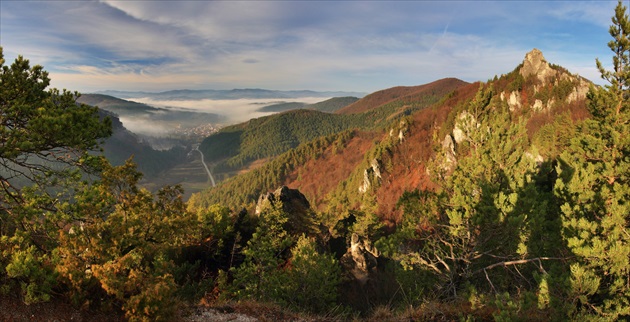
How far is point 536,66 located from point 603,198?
128 metres

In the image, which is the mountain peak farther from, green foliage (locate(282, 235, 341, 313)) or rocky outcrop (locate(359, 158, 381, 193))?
green foliage (locate(282, 235, 341, 313))

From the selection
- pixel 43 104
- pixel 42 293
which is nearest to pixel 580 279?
pixel 42 293

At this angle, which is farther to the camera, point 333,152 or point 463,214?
point 333,152

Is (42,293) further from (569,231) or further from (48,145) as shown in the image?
(569,231)

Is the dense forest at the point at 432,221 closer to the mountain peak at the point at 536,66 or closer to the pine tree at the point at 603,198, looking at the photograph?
the pine tree at the point at 603,198

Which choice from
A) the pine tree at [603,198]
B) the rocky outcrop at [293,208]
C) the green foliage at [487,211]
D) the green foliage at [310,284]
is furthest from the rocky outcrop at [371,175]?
the pine tree at [603,198]

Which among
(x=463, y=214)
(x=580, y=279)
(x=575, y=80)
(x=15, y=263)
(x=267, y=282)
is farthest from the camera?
(x=575, y=80)

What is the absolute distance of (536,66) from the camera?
369ft

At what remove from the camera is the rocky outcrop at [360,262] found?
3597 cm

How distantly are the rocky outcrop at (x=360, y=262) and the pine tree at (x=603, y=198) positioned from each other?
25.0 metres

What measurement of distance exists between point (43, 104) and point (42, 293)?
6.53 meters

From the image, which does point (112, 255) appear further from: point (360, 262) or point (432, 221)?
point (360, 262)

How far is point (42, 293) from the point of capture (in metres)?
10.3

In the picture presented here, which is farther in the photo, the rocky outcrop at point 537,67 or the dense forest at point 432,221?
the rocky outcrop at point 537,67
